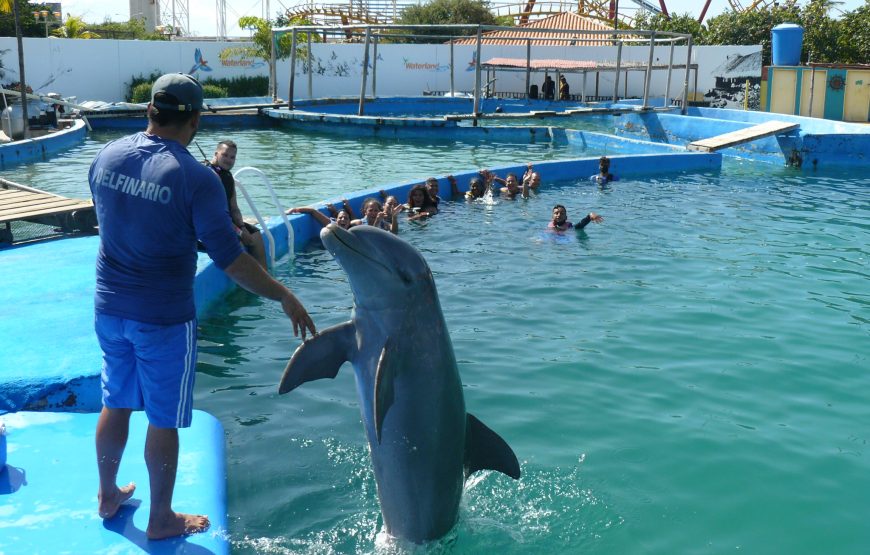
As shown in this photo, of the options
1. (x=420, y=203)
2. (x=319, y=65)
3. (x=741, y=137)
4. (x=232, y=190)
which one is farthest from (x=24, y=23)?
(x=232, y=190)

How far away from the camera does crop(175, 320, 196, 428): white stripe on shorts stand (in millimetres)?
3268

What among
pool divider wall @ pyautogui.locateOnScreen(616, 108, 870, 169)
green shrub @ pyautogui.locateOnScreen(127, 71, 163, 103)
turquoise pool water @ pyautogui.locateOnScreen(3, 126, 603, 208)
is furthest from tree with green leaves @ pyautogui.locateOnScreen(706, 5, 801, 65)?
green shrub @ pyautogui.locateOnScreen(127, 71, 163, 103)

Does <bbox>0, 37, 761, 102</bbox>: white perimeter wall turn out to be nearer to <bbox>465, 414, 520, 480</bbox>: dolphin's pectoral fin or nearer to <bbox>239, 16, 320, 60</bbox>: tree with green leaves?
<bbox>239, 16, 320, 60</bbox>: tree with green leaves

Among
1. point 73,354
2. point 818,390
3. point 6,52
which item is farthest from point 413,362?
point 6,52

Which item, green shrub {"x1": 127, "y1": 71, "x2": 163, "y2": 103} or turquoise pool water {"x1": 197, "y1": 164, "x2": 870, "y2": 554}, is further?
green shrub {"x1": 127, "y1": 71, "x2": 163, "y2": 103}

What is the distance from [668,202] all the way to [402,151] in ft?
27.8

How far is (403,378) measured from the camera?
3641 millimetres

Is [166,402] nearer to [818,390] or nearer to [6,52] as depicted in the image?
[818,390]

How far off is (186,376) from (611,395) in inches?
144

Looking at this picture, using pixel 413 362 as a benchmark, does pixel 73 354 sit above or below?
below

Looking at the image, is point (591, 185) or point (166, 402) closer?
point (166, 402)

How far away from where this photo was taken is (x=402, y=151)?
20938 millimetres

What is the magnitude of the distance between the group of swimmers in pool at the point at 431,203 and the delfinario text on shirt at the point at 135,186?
16.9 ft

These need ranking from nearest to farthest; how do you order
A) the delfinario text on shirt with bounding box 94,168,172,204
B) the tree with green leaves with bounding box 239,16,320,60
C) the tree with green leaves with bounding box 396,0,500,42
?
1. the delfinario text on shirt with bounding box 94,168,172,204
2. the tree with green leaves with bounding box 239,16,320,60
3. the tree with green leaves with bounding box 396,0,500,42
